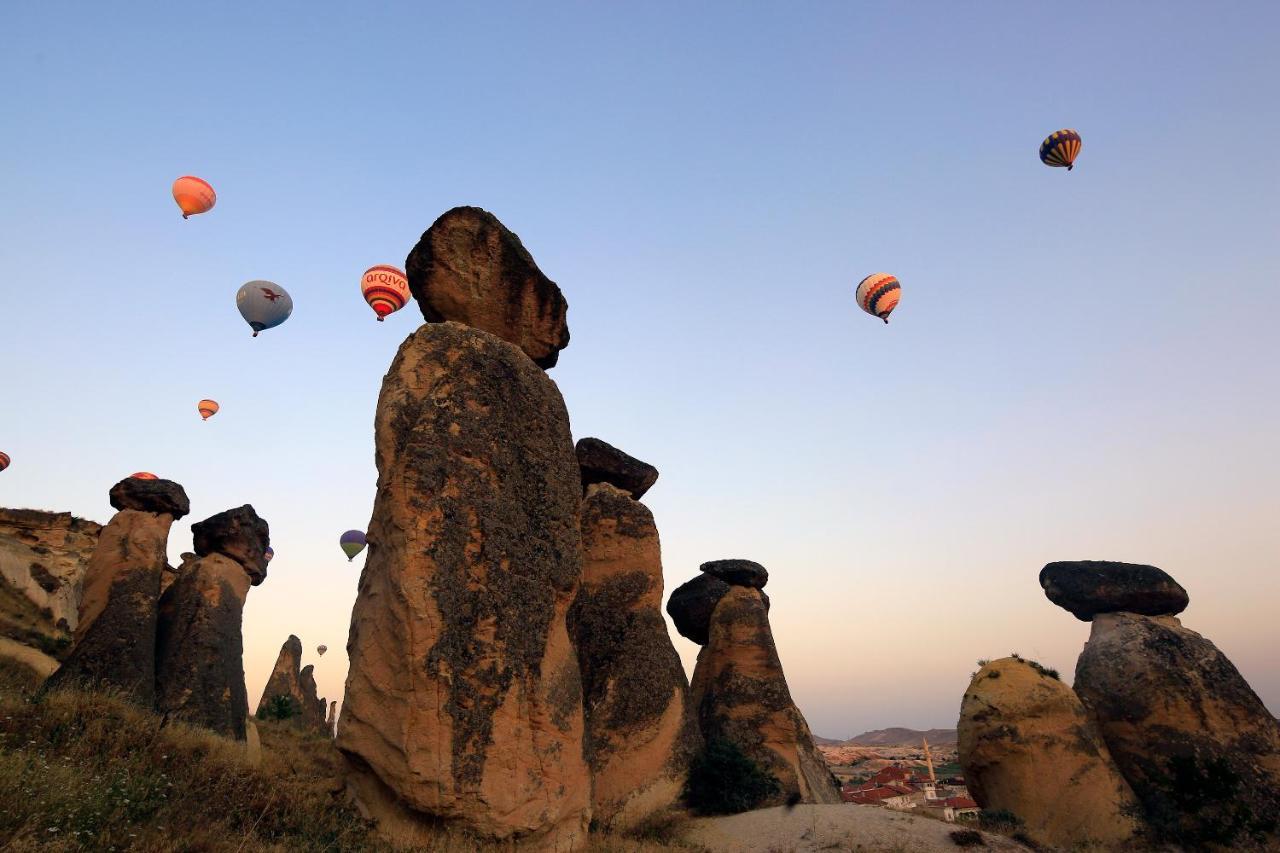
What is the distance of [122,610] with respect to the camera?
1400 cm

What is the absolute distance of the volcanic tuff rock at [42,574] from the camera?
1920cm

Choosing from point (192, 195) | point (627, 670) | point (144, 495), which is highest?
point (192, 195)

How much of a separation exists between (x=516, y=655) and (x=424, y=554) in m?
1.55

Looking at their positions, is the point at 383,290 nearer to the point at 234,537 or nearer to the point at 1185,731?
the point at 234,537

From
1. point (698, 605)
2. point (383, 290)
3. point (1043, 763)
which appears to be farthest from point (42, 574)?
point (1043, 763)

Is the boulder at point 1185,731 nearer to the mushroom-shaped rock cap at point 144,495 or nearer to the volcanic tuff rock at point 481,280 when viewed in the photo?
the volcanic tuff rock at point 481,280

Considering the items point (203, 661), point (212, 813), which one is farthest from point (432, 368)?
point (203, 661)

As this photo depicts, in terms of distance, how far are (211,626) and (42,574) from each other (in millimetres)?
12105

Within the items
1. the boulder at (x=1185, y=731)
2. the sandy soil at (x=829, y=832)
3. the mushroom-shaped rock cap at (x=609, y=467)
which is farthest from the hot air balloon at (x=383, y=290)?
the boulder at (x=1185, y=731)

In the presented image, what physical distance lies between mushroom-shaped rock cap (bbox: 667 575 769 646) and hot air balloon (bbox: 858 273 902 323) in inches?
591

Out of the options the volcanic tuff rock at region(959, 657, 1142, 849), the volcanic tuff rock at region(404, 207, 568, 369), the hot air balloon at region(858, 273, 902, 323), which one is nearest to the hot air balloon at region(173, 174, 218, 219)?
the volcanic tuff rock at region(404, 207, 568, 369)

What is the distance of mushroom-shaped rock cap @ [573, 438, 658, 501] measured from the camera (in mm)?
13900

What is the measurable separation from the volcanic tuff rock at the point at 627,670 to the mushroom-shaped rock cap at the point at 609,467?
0.27m

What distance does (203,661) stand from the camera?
14562mm
